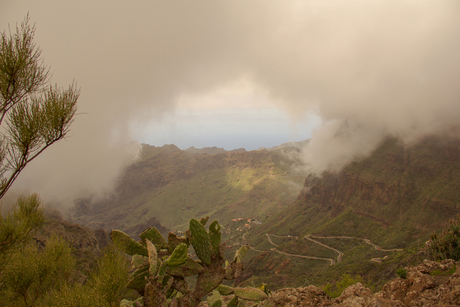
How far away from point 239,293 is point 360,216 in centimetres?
10331

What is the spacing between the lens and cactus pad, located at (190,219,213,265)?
16.8 ft

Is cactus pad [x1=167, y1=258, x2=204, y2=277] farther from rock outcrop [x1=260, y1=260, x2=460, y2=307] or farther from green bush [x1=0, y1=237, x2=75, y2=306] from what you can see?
green bush [x1=0, y1=237, x2=75, y2=306]

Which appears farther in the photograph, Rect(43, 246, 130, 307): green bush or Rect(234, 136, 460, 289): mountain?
Rect(234, 136, 460, 289): mountain

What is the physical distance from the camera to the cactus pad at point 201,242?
202 inches

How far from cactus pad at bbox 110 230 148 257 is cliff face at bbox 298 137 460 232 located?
88.8 meters

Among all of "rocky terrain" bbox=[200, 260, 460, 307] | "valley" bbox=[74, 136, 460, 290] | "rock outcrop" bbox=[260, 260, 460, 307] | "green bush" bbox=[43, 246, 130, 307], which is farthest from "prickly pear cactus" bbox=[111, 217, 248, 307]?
"valley" bbox=[74, 136, 460, 290]

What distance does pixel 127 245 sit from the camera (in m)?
5.37

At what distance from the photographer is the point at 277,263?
77.2 meters

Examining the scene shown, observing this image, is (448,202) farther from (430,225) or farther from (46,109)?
(46,109)

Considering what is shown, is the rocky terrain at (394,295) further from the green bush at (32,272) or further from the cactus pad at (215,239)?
the green bush at (32,272)

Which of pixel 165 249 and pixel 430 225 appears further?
pixel 430 225

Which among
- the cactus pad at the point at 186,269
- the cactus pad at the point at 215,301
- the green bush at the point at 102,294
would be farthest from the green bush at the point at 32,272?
the cactus pad at the point at 186,269

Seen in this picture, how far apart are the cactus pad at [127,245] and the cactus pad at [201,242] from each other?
4.67 feet

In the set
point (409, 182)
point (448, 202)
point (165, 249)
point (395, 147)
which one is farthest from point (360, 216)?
point (165, 249)
